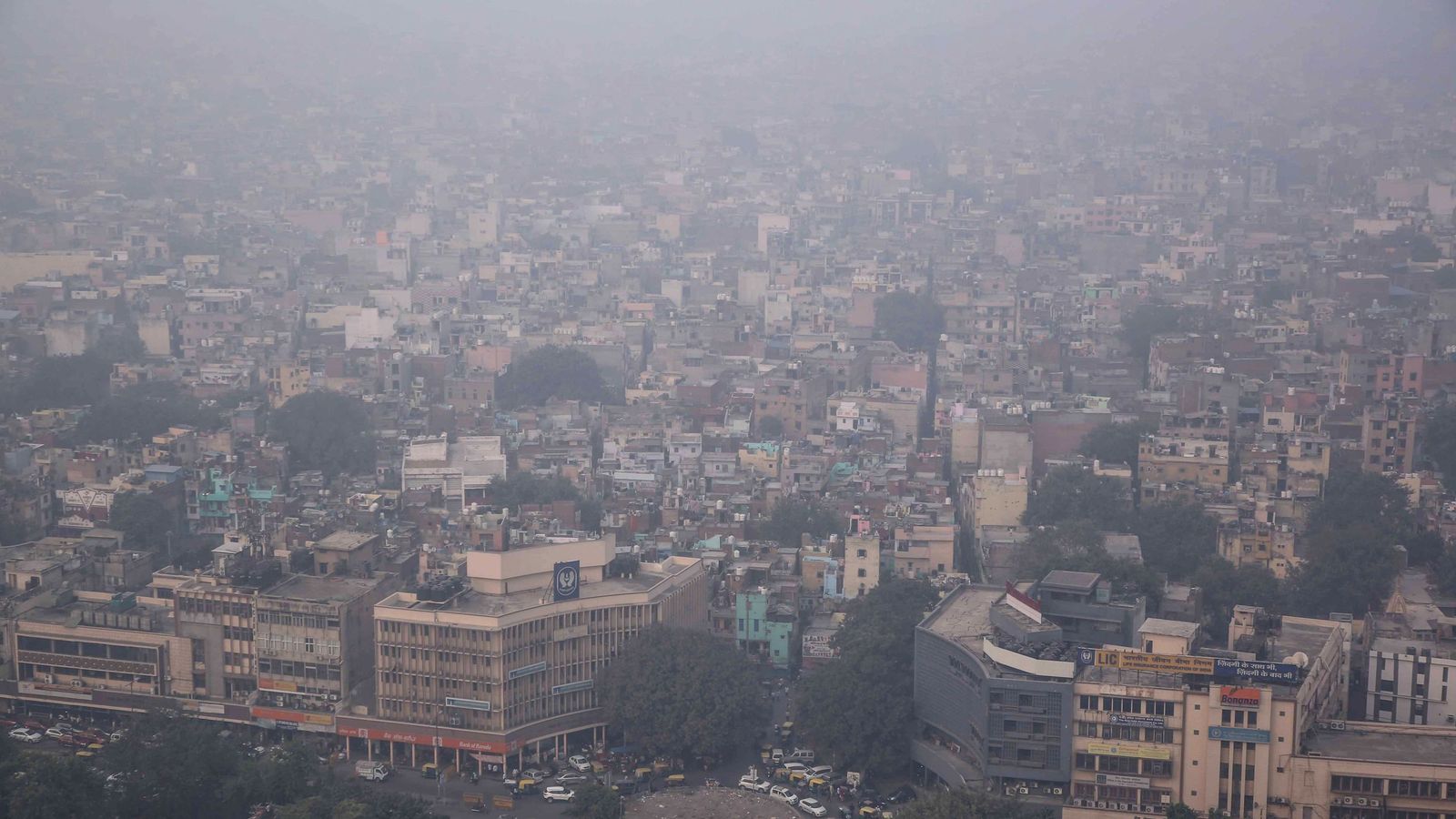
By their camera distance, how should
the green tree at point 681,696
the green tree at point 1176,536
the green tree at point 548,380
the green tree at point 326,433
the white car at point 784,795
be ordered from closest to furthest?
the white car at point 784,795, the green tree at point 681,696, the green tree at point 1176,536, the green tree at point 326,433, the green tree at point 548,380

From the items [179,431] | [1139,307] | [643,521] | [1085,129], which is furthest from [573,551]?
[1085,129]

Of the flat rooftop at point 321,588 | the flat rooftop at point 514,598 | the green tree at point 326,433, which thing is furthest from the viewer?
the green tree at point 326,433

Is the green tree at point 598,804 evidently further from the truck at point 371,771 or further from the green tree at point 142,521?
the green tree at point 142,521

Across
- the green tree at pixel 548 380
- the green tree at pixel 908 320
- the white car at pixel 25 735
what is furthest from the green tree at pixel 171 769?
the green tree at pixel 908 320

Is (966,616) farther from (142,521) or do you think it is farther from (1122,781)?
(142,521)

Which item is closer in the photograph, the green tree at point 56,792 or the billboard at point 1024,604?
the green tree at point 56,792

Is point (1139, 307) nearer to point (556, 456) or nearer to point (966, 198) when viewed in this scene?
point (556, 456)

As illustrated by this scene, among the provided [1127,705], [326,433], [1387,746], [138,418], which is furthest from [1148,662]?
[138,418]

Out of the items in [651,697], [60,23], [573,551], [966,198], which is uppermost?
[60,23]
